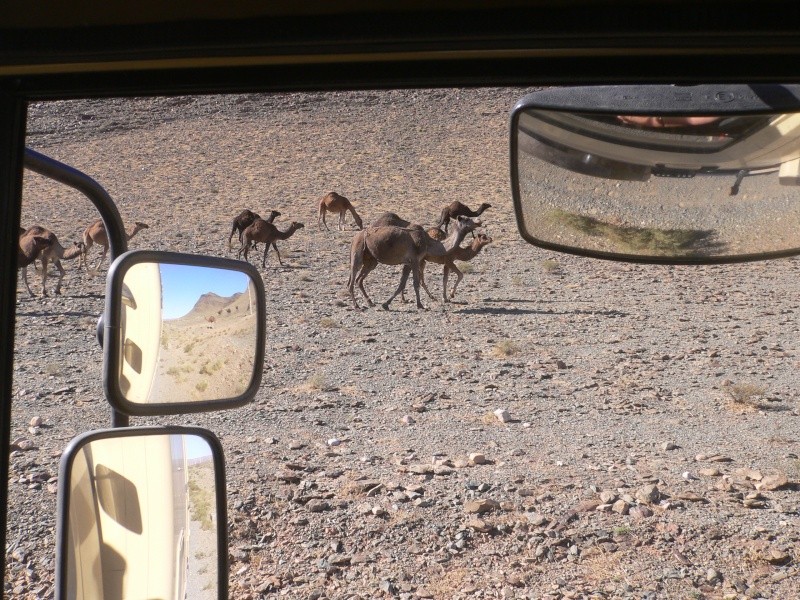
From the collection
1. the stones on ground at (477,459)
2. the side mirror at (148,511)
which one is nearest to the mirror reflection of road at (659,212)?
the side mirror at (148,511)

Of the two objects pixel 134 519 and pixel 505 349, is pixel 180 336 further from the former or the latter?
pixel 505 349

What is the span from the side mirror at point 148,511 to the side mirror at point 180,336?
94 mm

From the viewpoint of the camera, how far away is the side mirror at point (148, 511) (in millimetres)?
1533

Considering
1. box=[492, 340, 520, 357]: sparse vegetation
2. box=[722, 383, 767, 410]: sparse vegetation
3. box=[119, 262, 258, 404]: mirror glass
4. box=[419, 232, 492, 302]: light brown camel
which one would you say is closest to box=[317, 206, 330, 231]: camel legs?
box=[419, 232, 492, 302]: light brown camel

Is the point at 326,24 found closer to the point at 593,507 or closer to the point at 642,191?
the point at 642,191

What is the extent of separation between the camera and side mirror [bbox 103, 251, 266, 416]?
1348 millimetres

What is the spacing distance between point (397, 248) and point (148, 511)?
11.1m

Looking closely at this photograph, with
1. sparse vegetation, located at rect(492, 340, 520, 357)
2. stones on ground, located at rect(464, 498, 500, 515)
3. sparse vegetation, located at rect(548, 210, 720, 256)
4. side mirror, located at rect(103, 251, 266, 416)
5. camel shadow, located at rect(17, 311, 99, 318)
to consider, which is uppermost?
camel shadow, located at rect(17, 311, 99, 318)

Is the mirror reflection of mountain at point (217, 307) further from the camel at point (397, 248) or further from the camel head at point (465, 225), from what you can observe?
the camel head at point (465, 225)

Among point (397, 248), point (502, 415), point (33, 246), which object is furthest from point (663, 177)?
point (33, 246)

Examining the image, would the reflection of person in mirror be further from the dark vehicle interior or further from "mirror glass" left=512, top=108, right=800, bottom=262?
the dark vehicle interior

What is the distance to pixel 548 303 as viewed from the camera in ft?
41.6

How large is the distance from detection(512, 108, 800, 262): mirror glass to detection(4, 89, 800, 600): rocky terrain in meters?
3.70

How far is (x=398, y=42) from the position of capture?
0.92 meters
